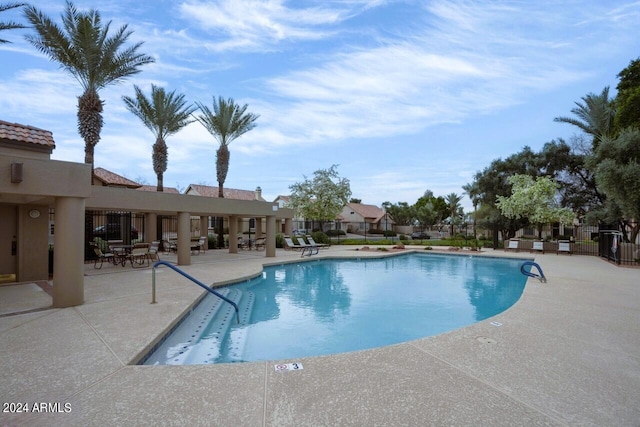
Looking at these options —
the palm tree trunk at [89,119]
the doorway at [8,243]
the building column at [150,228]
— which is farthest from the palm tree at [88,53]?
the building column at [150,228]

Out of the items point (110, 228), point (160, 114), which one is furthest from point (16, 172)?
point (110, 228)

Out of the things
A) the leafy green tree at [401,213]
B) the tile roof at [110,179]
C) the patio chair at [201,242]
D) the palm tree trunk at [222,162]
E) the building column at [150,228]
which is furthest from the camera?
the leafy green tree at [401,213]

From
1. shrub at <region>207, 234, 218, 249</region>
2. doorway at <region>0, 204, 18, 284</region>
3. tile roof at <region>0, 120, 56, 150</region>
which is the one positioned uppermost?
tile roof at <region>0, 120, 56, 150</region>

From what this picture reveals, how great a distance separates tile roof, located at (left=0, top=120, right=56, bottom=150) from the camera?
8.46m

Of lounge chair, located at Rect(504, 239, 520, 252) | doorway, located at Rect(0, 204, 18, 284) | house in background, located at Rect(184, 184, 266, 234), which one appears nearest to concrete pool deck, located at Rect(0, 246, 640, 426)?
doorway, located at Rect(0, 204, 18, 284)

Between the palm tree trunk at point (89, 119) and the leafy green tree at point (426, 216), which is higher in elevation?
the palm tree trunk at point (89, 119)

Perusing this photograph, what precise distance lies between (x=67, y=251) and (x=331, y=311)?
5.97 meters

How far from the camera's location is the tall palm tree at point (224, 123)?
20.6m

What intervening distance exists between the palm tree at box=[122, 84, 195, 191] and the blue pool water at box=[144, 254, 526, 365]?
10.2 m

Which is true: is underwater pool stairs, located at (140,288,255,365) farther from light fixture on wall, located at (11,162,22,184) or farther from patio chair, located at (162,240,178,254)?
patio chair, located at (162,240,178,254)

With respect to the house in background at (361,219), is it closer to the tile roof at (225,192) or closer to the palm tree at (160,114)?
the tile roof at (225,192)

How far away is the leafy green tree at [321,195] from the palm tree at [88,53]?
19906 mm

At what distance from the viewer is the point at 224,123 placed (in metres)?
20.6

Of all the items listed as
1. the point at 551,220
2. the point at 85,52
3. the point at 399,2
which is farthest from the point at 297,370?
the point at 551,220
